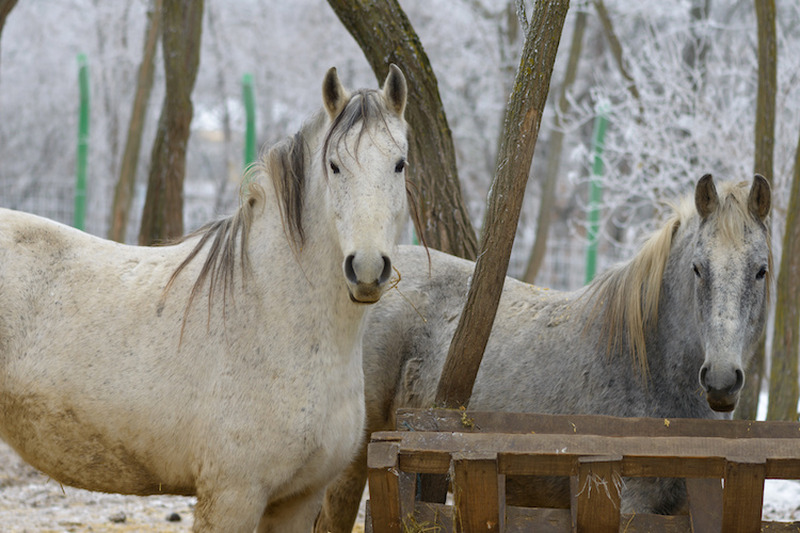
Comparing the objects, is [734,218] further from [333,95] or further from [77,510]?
[77,510]

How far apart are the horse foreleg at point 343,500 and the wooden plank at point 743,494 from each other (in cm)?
213

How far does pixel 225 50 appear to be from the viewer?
17734mm

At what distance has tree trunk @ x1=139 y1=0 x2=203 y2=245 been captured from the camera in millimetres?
6719

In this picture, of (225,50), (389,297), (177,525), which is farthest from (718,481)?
(225,50)

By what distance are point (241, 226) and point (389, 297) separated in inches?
46.2

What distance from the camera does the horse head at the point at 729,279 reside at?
3.03 m

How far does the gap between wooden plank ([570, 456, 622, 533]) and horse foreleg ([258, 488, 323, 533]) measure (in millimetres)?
1066

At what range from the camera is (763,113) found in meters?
5.27

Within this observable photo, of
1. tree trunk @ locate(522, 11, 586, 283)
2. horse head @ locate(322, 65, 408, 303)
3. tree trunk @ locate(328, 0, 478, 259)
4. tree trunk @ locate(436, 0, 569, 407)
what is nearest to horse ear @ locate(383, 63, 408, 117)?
horse head @ locate(322, 65, 408, 303)

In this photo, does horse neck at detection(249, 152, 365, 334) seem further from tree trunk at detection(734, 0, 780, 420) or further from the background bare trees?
the background bare trees

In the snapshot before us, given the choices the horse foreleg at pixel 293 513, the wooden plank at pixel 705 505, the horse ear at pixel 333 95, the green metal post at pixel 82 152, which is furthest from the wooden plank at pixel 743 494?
the green metal post at pixel 82 152

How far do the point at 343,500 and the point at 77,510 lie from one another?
6.64 feet

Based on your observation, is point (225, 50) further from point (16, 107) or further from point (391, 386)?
point (391, 386)

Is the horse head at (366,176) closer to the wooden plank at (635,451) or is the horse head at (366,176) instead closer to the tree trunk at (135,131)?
the wooden plank at (635,451)
